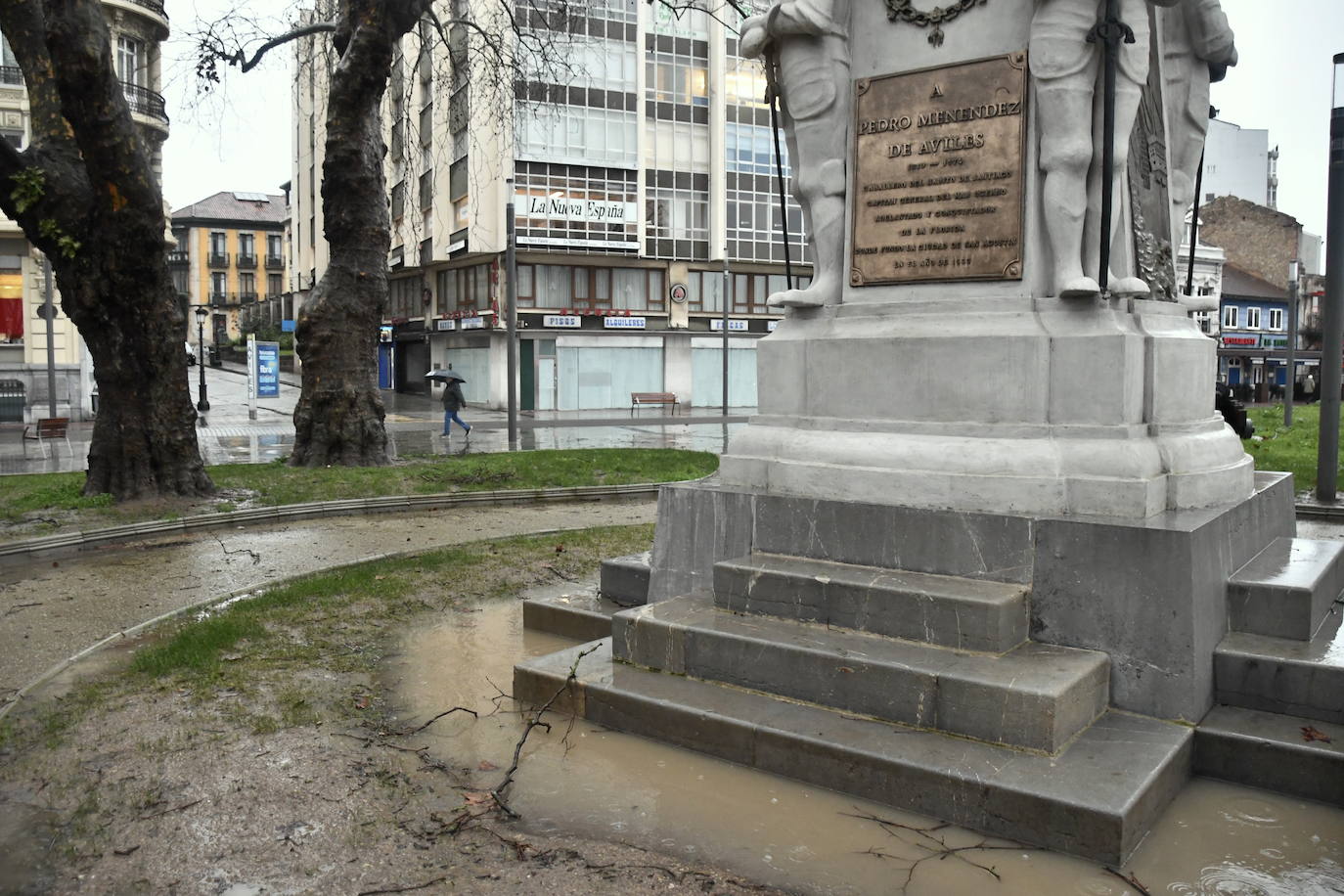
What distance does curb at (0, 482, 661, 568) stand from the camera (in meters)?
9.98

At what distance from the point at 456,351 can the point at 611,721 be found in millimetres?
44224

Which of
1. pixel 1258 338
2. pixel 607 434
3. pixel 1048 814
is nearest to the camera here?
pixel 1048 814

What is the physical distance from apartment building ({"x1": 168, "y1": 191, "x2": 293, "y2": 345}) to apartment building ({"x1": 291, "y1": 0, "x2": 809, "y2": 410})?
62376mm

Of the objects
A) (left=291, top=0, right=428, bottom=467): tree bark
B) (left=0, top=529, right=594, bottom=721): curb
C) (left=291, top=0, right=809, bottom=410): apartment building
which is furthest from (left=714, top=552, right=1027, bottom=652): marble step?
(left=291, top=0, right=809, bottom=410): apartment building

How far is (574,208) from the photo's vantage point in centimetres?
4262

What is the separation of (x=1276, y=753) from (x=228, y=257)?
365 feet

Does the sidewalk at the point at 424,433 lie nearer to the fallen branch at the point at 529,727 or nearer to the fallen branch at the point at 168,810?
the fallen branch at the point at 529,727

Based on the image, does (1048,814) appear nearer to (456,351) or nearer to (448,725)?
(448,725)

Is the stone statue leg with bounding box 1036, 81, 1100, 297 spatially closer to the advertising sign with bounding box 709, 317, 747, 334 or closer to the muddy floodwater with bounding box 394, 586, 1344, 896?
→ the muddy floodwater with bounding box 394, 586, 1344, 896

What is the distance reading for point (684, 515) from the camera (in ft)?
19.9

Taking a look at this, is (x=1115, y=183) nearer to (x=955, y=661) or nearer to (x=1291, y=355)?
(x=955, y=661)

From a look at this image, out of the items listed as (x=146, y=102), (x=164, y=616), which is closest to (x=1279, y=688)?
(x=164, y=616)

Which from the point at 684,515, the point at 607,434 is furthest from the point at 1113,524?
the point at 607,434

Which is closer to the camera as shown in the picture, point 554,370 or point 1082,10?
point 1082,10
